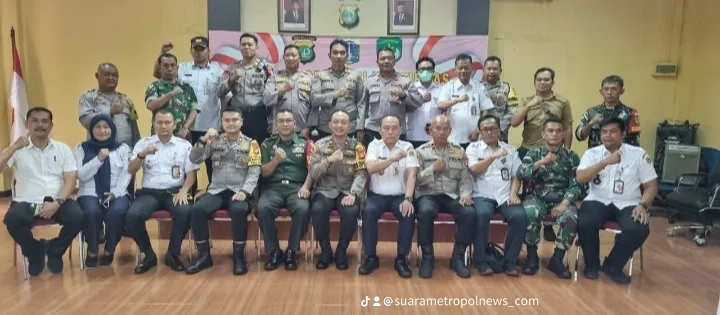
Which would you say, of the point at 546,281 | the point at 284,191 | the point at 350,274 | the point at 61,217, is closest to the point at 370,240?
the point at 350,274

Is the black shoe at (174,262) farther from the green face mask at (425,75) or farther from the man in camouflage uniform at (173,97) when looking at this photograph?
the green face mask at (425,75)

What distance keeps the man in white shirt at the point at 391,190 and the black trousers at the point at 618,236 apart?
134cm

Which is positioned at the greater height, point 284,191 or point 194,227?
point 284,191

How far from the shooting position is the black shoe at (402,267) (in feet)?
12.1

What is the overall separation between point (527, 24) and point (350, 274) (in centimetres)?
476

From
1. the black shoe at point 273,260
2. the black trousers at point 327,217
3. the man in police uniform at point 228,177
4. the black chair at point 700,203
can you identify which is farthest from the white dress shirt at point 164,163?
the black chair at point 700,203

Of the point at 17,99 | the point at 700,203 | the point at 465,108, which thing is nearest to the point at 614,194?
the point at 465,108

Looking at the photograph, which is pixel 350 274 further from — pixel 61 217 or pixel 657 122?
pixel 657 122

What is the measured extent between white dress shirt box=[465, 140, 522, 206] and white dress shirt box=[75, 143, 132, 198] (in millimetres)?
2868

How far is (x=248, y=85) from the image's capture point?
4500 mm

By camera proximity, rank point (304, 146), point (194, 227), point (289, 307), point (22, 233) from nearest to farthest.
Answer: point (289, 307) → point (22, 233) → point (194, 227) → point (304, 146)

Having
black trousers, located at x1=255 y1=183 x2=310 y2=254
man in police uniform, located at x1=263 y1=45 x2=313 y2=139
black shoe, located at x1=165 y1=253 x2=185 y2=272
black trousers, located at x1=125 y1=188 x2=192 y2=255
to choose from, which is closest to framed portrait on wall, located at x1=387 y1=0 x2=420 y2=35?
man in police uniform, located at x1=263 y1=45 x2=313 y2=139

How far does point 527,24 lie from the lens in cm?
672

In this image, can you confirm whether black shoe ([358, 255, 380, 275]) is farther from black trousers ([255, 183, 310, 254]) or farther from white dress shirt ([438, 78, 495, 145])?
white dress shirt ([438, 78, 495, 145])
